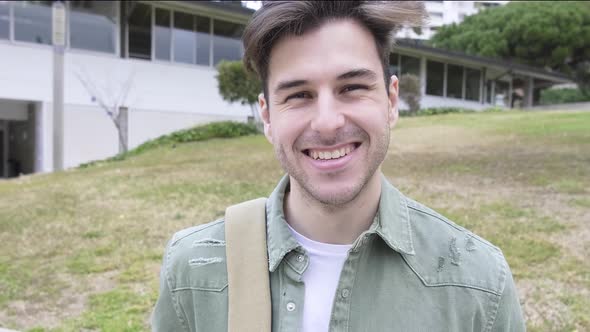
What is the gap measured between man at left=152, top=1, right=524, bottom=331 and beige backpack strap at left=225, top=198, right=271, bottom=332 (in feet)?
0.13

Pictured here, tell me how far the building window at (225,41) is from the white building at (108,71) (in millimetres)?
40

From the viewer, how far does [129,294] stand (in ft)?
14.7

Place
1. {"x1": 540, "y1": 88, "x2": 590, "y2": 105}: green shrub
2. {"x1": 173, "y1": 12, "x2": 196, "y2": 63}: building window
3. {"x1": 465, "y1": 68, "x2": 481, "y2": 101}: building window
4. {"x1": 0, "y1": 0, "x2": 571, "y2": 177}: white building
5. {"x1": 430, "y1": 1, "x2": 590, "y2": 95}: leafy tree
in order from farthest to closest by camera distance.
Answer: {"x1": 540, "y1": 88, "x2": 590, "y2": 105}: green shrub
{"x1": 430, "y1": 1, "x2": 590, "y2": 95}: leafy tree
{"x1": 465, "y1": 68, "x2": 481, "y2": 101}: building window
{"x1": 173, "y1": 12, "x2": 196, "y2": 63}: building window
{"x1": 0, "y1": 0, "x2": 571, "y2": 177}: white building

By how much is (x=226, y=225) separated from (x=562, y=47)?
36375 mm

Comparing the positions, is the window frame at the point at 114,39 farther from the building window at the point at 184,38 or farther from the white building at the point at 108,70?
the building window at the point at 184,38

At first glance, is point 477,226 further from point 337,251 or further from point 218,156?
point 218,156

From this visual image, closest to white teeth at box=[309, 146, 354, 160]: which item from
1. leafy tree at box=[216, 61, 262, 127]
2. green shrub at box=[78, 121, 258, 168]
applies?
leafy tree at box=[216, 61, 262, 127]

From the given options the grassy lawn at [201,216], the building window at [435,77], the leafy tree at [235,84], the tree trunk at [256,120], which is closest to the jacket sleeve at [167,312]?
the grassy lawn at [201,216]

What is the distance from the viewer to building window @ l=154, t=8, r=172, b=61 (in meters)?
18.3

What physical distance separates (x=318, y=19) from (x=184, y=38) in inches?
718

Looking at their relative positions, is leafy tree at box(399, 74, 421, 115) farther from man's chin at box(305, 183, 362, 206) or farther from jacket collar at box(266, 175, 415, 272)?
man's chin at box(305, 183, 362, 206)

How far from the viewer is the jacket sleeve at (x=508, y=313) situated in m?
1.54

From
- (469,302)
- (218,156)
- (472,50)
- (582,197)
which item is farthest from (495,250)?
(472,50)

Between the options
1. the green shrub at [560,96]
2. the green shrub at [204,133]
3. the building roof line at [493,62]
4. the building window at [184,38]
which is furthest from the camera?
the green shrub at [560,96]
